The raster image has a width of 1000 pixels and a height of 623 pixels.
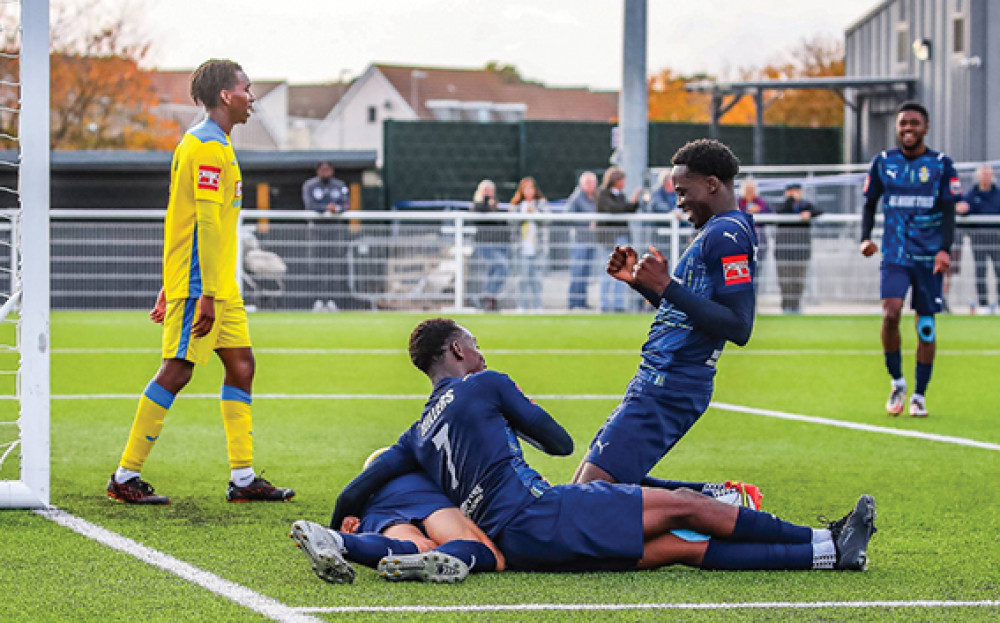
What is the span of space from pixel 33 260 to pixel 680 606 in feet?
11.2

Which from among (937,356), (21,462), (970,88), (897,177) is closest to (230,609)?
(21,462)

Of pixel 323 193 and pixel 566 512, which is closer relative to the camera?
pixel 566 512

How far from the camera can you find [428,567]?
16.0 feet

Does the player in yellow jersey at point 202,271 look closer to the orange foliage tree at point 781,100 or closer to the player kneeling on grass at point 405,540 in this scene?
the player kneeling on grass at point 405,540

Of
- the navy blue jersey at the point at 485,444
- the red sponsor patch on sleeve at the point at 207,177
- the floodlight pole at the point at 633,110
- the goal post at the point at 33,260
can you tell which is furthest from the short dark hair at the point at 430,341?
the floodlight pole at the point at 633,110

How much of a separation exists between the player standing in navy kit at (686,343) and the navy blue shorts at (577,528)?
57 cm

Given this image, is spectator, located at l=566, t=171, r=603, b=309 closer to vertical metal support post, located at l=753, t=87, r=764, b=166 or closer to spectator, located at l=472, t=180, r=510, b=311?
spectator, located at l=472, t=180, r=510, b=311

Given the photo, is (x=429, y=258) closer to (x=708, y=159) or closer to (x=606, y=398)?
(x=606, y=398)

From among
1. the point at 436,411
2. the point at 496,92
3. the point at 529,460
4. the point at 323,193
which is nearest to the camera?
the point at 436,411

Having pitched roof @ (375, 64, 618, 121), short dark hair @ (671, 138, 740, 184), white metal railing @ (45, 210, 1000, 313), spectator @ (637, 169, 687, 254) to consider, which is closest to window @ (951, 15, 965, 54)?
white metal railing @ (45, 210, 1000, 313)

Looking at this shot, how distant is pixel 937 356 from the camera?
48.3 feet

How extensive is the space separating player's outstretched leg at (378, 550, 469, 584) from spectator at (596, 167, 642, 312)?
625 inches

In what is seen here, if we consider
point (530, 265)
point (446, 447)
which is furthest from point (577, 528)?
point (530, 265)

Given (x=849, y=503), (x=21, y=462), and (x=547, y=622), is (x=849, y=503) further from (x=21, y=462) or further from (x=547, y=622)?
(x=21, y=462)
